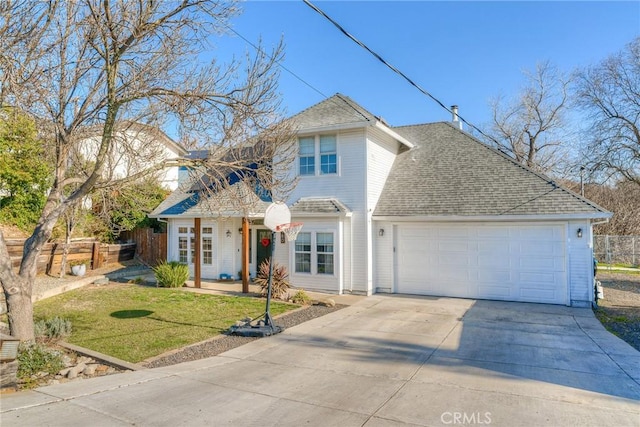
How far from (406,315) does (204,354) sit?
5276mm

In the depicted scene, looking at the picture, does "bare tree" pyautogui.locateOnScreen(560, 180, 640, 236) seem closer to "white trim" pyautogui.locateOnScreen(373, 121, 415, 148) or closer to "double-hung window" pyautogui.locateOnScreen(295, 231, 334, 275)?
"white trim" pyautogui.locateOnScreen(373, 121, 415, 148)

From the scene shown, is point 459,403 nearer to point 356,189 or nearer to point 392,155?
point 356,189

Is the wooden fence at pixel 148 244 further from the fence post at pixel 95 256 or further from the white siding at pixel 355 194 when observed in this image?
the white siding at pixel 355 194

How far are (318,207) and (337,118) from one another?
3.26m

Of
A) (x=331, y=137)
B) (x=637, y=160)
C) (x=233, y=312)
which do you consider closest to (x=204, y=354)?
(x=233, y=312)

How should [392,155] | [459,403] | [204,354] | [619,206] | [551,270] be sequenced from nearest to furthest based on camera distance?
[459,403], [204,354], [551,270], [392,155], [619,206]

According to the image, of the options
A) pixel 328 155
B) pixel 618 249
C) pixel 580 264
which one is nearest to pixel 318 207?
pixel 328 155

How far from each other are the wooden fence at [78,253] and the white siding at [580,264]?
16.6m

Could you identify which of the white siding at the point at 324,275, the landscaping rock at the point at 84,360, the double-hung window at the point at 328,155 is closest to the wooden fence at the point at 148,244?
the white siding at the point at 324,275

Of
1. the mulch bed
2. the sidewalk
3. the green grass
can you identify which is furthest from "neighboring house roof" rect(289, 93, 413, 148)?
the mulch bed

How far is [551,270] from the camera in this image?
11.6 metres

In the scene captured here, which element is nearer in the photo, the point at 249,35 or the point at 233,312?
the point at 249,35

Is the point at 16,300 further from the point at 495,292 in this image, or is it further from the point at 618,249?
the point at 618,249

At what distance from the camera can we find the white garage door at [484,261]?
11625 millimetres
